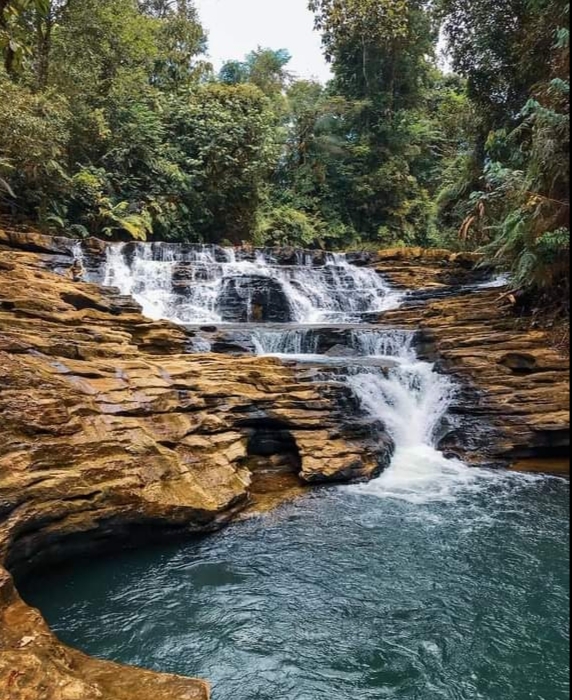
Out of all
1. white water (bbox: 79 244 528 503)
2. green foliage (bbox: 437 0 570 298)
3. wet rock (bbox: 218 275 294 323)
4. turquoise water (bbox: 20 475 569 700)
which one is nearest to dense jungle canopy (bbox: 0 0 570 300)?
green foliage (bbox: 437 0 570 298)

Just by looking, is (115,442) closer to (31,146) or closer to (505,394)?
(505,394)

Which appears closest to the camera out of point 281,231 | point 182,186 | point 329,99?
point 182,186

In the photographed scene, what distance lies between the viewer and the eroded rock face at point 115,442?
3.62 m

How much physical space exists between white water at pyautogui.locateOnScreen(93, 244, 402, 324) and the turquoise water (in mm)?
8537

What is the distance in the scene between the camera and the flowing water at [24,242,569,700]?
13.1 feet

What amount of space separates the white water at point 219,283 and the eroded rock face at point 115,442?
13.4 ft

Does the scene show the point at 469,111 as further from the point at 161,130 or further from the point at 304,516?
the point at 304,516

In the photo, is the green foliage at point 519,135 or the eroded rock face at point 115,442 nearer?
the eroded rock face at point 115,442

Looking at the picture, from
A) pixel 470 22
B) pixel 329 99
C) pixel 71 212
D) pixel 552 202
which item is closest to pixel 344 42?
pixel 329 99

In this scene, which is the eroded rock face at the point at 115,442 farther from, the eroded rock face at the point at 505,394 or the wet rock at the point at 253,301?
the wet rock at the point at 253,301

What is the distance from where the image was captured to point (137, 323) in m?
9.52

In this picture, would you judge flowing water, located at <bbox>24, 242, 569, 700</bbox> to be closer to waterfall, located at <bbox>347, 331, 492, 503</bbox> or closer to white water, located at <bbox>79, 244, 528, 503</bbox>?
waterfall, located at <bbox>347, 331, 492, 503</bbox>

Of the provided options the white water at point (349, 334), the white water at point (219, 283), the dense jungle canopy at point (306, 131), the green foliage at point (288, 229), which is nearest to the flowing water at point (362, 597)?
the white water at point (349, 334)

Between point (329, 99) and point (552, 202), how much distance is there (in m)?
20.2
